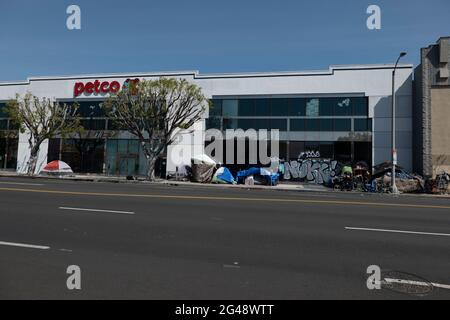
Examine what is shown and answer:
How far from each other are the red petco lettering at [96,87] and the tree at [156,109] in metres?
4.33

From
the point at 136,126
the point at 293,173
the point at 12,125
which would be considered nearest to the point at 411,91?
the point at 293,173

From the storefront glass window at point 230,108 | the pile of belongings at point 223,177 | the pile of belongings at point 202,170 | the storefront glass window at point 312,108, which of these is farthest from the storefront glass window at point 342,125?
the pile of belongings at point 202,170

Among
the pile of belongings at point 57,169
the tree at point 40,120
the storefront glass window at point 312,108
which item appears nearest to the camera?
the storefront glass window at point 312,108

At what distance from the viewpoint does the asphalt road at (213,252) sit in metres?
4.23

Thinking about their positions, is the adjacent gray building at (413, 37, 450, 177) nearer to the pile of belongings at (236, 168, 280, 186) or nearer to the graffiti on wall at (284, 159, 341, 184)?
the graffiti on wall at (284, 159, 341, 184)

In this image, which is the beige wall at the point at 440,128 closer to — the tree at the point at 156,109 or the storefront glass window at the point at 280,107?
the storefront glass window at the point at 280,107

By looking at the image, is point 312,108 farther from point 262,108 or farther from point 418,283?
point 418,283

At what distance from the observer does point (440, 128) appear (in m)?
24.7

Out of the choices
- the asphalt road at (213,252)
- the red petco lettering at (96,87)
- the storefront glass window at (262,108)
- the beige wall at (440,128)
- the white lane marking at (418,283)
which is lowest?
the white lane marking at (418,283)

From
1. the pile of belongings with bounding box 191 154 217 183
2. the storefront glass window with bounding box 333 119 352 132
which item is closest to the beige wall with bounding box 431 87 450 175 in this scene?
the storefront glass window with bounding box 333 119 352 132

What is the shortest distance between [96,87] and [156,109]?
944cm

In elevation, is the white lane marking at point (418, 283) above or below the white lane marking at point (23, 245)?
below

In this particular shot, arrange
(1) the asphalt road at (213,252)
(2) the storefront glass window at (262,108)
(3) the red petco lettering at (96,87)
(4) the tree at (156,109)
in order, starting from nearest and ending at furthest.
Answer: (1) the asphalt road at (213,252)
(4) the tree at (156,109)
(2) the storefront glass window at (262,108)
(3) the red petco lettering at (96,87)

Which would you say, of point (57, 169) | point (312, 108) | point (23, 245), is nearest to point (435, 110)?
point (312, 108)
